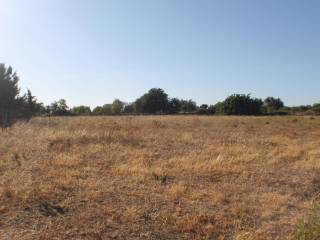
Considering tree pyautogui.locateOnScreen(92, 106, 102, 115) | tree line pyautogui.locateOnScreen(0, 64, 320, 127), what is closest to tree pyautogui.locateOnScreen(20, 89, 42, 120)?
tree line pyautogui.locateOnScreen(0, 64, 320, 127)

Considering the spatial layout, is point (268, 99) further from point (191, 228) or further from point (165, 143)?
point (191, 228)

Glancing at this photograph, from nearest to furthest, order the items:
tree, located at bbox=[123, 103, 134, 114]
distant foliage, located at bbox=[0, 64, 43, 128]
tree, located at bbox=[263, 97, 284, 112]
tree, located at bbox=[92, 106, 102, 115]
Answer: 1. distant foliage, located at bbox=[0, 64, 43, 128]
2. tree, located at bbox=[92, 106, 102, 115]
3. tree, located at bbox=[263, 97, 284, 112]
4. tree, located at bbox=[123, 103, 134, 114]

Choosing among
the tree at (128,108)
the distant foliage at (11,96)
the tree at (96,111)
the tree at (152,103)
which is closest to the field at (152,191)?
the distant foliage at (11,96)

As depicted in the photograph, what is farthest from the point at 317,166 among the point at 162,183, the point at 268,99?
the point at 268,99

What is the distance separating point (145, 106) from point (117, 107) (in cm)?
897

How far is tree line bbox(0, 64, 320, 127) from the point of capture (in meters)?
42.1

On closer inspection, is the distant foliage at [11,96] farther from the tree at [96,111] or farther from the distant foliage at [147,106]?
the tree at [96,111]

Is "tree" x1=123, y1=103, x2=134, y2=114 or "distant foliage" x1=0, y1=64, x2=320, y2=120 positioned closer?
"distant foliage" x1=0, y1=64, x2=320, y2=120

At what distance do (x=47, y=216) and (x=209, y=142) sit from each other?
10.2m

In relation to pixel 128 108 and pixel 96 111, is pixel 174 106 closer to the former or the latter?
pixel 128 108

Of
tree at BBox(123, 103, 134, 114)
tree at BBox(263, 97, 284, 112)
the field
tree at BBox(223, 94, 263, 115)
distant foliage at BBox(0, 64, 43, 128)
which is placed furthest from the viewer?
tree at BBox(123, 103, 134, 114)

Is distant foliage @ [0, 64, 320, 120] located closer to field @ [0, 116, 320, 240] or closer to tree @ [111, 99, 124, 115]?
tree @ [111, 99, 124, 115]

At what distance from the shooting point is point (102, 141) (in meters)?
15.0

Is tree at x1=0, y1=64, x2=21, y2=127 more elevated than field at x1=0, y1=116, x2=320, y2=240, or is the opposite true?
tree at x1=0, y1=64, x2=21, y2=127
